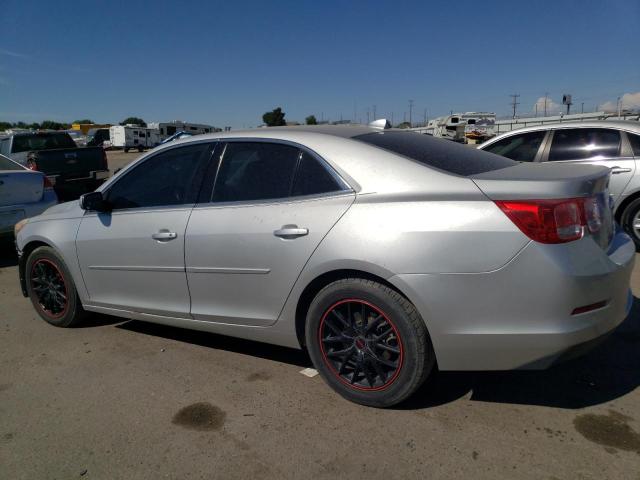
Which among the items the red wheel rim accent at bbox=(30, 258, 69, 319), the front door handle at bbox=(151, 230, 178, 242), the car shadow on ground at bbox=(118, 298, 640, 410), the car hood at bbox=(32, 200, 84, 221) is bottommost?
the car shadow on ground at bbox=(118, 298, 640, 410)

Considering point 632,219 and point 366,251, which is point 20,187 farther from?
point 632,219

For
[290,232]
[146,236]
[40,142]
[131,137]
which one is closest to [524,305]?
[290,232]

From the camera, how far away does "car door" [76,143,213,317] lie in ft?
11.9

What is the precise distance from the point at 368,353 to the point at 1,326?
3.57m

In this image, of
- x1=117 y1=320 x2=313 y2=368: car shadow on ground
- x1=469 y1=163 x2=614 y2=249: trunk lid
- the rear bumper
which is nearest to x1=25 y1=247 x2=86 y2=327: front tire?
x1=117 y1=320 x2=313 y2=368: car shadow on ground

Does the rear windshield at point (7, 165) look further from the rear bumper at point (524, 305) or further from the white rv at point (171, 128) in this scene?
the white rv at point (171, 128)

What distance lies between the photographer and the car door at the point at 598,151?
6.18 meters

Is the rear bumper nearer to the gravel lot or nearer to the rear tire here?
the gravel lot

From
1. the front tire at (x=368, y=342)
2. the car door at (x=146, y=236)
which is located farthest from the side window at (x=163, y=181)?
the front tire at (x=368, y=342)

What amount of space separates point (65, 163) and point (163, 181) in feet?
26.7

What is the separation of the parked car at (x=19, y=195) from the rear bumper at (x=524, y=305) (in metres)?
6.29

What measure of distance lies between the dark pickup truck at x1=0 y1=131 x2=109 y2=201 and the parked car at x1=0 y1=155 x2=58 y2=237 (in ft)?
9.57

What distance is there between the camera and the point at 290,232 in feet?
9.97

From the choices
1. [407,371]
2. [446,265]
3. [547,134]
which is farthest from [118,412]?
[547,134]
